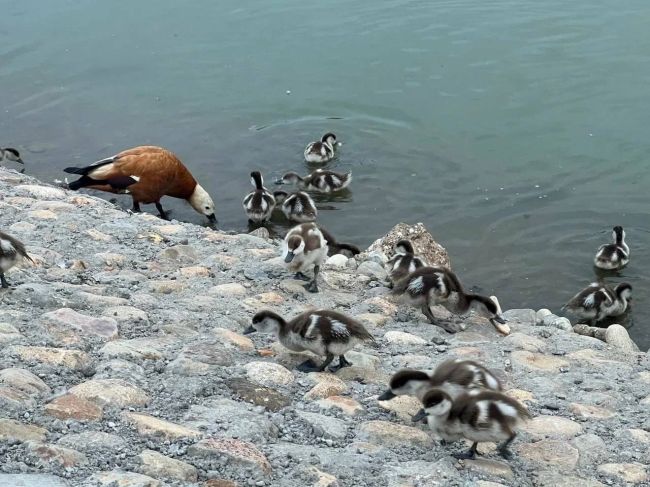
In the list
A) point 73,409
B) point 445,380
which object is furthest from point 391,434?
point 73,409

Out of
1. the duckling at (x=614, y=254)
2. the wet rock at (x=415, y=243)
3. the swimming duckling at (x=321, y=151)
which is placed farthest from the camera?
the swimming duckling at (x=321, y=151)

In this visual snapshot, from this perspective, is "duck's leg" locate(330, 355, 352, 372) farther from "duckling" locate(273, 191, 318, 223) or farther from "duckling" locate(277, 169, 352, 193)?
"duckling" locate(277, 169, 352, 193)

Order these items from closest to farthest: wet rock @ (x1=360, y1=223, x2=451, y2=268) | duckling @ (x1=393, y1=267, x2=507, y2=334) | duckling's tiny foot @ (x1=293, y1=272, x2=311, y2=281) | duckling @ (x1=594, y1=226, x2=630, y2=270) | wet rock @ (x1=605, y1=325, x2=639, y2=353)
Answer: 1. duckling @ (x1=393, y1=267, x2=507, y2=334)
2. duckling's tiny foot @ (x1=293, y1=272, x2=311, y2=281)
3. wet rock @ (x1=605, y1=325, x2=639, y2=353)
4. wet rock @ (x1=360, y1=223, x2=451, y2=268)
5. duckling @ (x1=594, y1=226, x2=630, y2=270)

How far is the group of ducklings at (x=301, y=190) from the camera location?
13125mm

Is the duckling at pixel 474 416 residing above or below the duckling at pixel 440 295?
above

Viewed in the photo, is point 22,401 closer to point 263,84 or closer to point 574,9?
point 263,84

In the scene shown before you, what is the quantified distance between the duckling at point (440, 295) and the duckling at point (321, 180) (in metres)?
5.93

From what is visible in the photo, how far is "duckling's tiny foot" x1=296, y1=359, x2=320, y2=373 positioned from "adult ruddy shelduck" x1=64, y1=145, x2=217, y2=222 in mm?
6903

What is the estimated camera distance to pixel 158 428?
15.5 ft

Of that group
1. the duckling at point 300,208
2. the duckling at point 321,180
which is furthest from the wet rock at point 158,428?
the duckling at point 321,180

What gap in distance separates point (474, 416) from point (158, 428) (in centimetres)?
169

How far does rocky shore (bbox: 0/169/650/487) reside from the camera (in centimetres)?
Answer: 453

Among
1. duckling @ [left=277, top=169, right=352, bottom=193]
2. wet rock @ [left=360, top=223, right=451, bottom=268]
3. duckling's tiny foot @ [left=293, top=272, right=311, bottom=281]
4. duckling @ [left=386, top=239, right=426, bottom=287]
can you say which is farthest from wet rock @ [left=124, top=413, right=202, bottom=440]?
duckling @ [left=277, top=169, right=352, bottom=193]

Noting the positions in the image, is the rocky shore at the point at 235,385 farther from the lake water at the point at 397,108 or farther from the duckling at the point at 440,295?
→ the lake water at the point at 397,108
